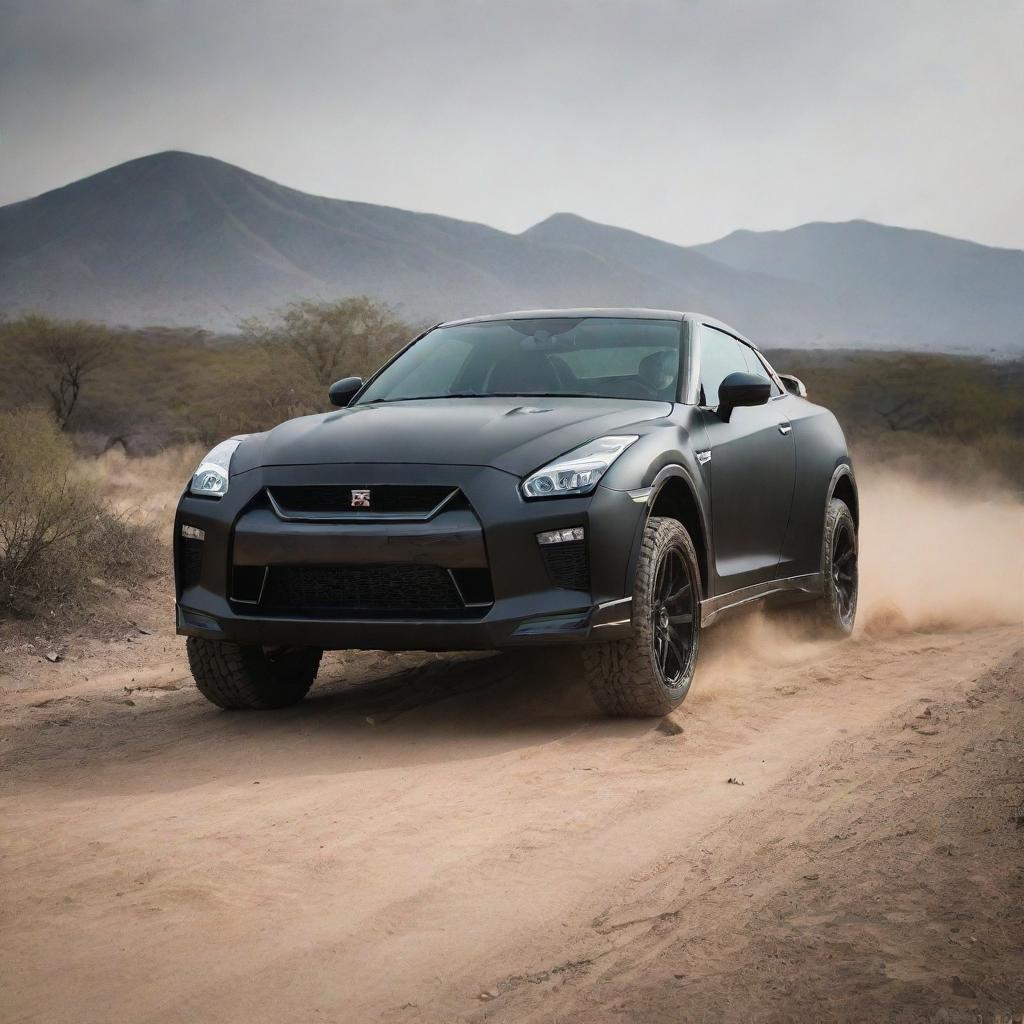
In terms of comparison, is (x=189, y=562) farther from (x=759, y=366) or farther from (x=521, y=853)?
(x=759, y=366)

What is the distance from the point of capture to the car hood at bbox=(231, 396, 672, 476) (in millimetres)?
5559

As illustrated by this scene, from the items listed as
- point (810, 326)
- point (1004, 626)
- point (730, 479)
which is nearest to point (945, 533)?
point (1004, 626)

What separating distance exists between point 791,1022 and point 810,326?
647ft

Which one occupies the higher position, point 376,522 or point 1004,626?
point 376,522

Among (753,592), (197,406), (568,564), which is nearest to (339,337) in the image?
(197,406)

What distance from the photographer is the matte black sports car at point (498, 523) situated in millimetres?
5414

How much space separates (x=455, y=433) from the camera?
18.8 ft

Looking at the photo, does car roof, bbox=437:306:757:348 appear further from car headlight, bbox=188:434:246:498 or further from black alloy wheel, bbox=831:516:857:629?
black alloy wheel, bbox=831:516:857:629

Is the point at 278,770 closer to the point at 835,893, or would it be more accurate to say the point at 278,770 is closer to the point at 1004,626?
the point at 835,893

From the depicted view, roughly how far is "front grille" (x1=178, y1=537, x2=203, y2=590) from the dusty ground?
2.19 feet

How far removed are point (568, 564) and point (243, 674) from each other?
5.55 ft

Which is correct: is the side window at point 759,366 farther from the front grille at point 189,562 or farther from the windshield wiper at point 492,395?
the front grille at point 189,562

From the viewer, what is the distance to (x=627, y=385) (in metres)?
6.66

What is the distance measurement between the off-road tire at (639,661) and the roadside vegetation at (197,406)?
5.44 meters
